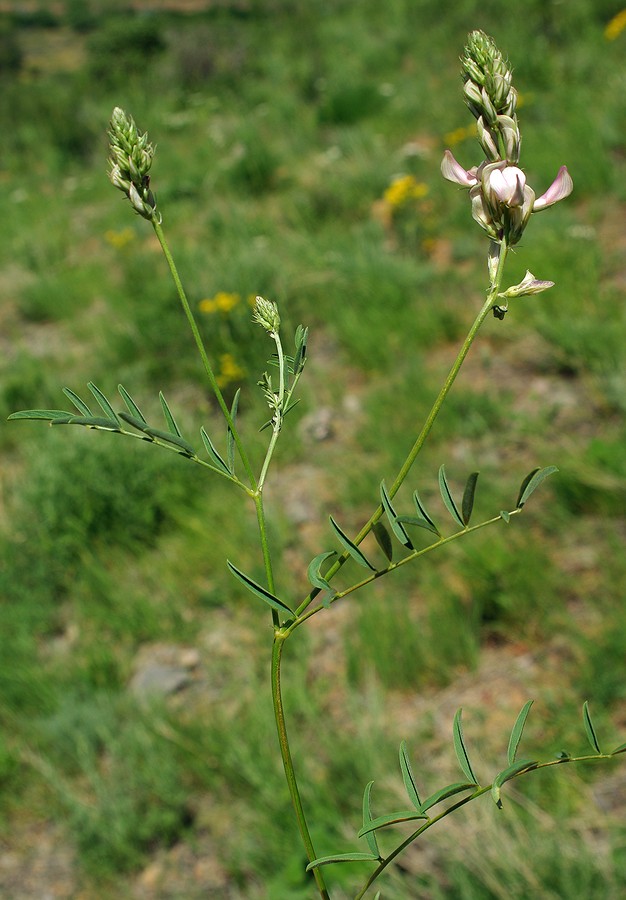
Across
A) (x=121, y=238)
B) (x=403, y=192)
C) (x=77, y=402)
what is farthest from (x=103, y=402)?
(x=121, y=238)

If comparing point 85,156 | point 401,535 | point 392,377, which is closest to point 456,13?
point 85,156

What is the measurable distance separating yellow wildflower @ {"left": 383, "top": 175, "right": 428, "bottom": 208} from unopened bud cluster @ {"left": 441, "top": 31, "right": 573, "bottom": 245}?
3.44 metres

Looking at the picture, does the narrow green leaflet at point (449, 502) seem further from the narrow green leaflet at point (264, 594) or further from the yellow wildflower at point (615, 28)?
the yellow wildflower at point (615, 28)

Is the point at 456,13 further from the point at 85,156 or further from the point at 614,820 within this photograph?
the point at 614,820

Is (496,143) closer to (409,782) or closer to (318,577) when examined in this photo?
(318,577)

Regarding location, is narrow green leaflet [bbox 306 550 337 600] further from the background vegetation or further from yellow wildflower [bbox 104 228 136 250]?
yellow wildflower [bbox 104 228 136 250]

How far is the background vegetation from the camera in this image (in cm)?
182

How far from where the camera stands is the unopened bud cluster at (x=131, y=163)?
0.61 meters

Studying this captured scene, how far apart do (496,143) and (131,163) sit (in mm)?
257

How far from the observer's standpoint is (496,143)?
1.88 ft

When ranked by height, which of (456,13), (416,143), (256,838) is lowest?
(256,838)

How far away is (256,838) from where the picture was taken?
Answer: 1801 millimetres

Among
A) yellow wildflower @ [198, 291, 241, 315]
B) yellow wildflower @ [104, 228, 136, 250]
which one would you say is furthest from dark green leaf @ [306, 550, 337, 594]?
yellow wildflower @ [104, 228, 136, 250]

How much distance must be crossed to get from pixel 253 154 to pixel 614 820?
429cm
